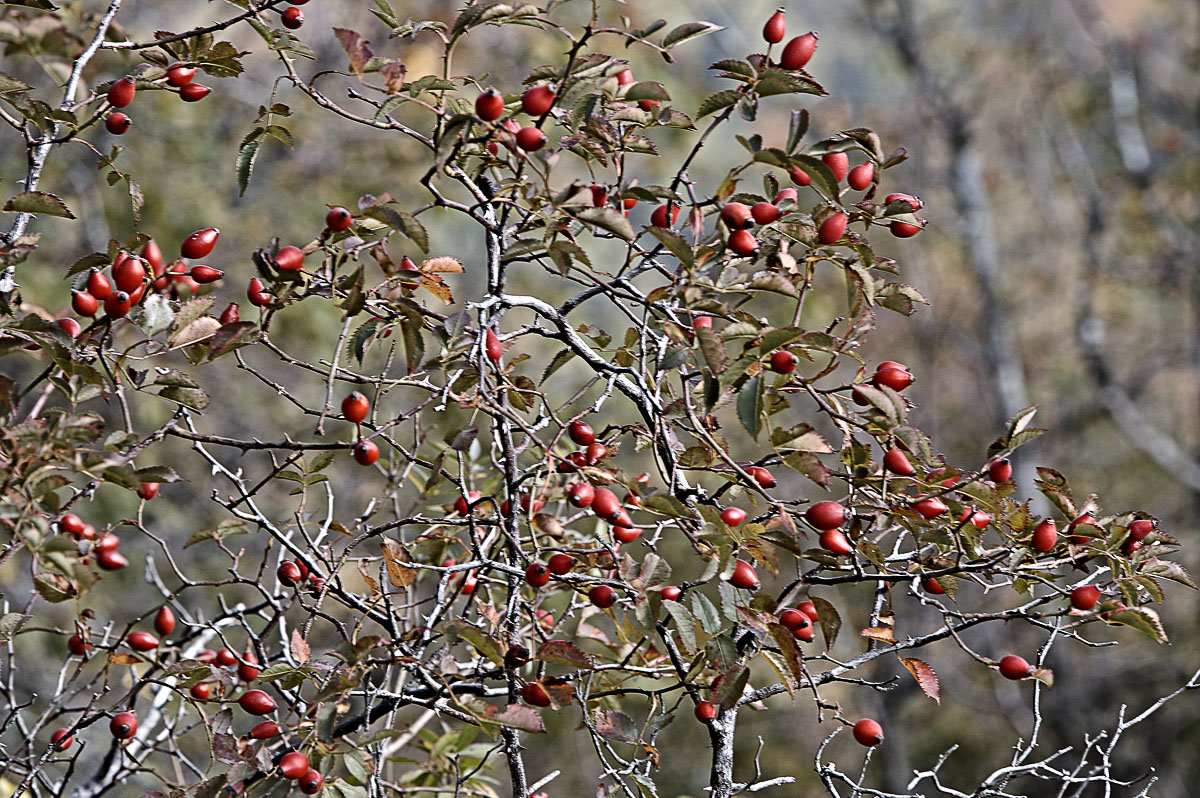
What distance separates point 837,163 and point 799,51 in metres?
0.14

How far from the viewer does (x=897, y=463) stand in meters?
1.25

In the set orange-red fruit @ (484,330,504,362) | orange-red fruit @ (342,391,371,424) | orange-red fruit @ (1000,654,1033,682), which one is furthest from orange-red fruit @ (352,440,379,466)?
orange-red fruit @ (1000,654,1033,682)

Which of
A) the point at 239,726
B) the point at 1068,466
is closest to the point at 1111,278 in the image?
the point at 1068,466

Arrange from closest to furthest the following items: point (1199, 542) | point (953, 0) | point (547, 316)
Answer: point (547, 316)
point (1199, 542)
point (953, 0)

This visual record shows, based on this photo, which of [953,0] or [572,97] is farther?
[953,0]

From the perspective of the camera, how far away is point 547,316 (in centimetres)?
131

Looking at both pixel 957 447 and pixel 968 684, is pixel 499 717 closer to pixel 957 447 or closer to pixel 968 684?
pixel 968 684

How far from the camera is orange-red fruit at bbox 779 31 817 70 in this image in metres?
1.23

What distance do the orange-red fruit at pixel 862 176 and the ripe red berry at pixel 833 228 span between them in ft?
0.26

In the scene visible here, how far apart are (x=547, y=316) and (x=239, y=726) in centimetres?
355

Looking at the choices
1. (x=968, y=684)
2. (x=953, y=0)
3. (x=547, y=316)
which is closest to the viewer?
(x=547, y=316)

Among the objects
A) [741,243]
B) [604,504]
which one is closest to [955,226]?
[741,243]

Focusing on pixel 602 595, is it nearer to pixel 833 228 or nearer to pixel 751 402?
pixel 751 402

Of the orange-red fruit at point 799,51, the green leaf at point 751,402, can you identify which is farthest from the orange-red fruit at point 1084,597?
the orange-red fruit at point 799,51
